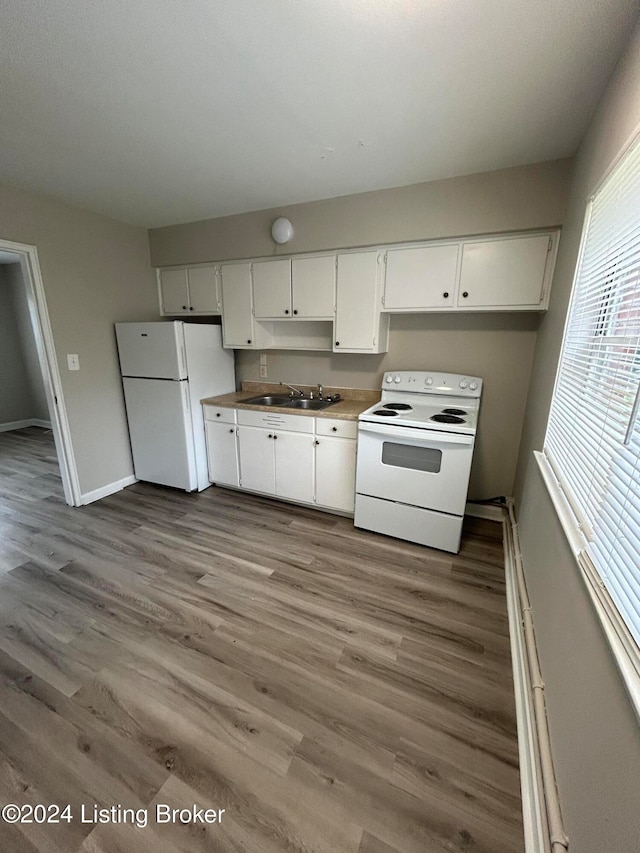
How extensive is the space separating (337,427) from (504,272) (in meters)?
1.51

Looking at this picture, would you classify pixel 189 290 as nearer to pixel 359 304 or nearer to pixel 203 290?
pixel 203 290

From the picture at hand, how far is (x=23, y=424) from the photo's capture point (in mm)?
5363

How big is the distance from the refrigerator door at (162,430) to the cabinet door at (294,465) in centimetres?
86

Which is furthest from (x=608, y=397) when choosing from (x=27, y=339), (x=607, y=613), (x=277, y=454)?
(x=27, y=339)

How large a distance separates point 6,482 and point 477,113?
4.77m

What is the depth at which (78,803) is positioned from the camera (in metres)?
1.09

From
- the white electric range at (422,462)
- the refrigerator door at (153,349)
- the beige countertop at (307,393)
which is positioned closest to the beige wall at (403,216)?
the refrigerator door at (153,349)

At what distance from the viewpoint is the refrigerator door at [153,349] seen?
9.30ft

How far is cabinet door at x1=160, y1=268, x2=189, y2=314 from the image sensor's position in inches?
130

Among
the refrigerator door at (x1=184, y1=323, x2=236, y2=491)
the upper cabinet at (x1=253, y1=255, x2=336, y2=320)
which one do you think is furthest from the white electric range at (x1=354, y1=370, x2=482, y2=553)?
the refrigerator door at (x1=184, y1=323, x2=236, y2=491)

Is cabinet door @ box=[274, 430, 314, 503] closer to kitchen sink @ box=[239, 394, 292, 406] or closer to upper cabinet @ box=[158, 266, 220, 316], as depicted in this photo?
kitchen sink @ box=[239, 394, 292, 406]

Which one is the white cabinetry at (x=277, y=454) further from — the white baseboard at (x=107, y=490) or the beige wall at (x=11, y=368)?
the beige wall at (x=11, y=368)

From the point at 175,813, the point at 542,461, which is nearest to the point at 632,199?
the point at 542,461

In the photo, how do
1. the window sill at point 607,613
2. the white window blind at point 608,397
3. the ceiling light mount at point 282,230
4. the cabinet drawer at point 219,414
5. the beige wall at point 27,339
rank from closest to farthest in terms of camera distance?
the window sill at point 607,613 → the white window blind at point 608,397 → the ceiling light mount at point 282,230 → the cabinet drawer at point 219,414 → the beige wall at point 27,339
